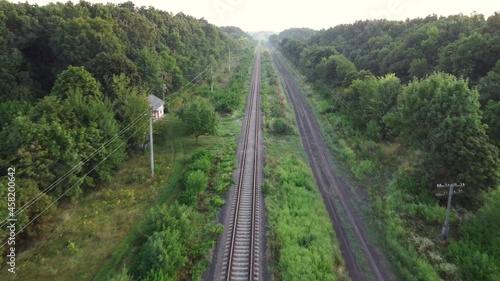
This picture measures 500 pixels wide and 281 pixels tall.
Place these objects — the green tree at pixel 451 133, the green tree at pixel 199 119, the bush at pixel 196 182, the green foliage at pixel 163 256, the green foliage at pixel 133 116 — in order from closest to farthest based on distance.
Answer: the green foliage at pixel 163 256 < the green tree at pixel 451 133 < the bush at pixel 196 182 < the green foliage at pixel 133 116 < the green tree at pixel 199 119

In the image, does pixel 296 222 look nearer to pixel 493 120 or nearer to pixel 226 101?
pixel 493 120

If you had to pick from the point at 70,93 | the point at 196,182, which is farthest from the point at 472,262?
the point at 70,93

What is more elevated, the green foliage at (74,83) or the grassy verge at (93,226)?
the green foliage at (74,83)

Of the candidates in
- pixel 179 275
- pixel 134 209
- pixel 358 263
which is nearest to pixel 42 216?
pixel 134 209

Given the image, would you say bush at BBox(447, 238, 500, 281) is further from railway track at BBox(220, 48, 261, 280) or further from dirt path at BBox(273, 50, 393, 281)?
railway track at BBox(220, 48, 261, 280)

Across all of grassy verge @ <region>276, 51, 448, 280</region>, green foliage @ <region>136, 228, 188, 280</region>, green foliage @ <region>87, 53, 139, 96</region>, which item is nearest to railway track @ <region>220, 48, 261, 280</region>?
green foliage @ <region>136, 228, 188, 280</region>

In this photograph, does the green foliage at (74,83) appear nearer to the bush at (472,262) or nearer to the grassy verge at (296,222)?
the grassy verge at (296,222)

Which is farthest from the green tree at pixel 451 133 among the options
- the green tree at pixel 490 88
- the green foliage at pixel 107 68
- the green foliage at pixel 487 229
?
the green foliage at pixel 107 68

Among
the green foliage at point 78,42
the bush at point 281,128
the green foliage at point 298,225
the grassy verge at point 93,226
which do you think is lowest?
the grassy verge at point 93,226

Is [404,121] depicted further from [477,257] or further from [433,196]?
[477,257]
